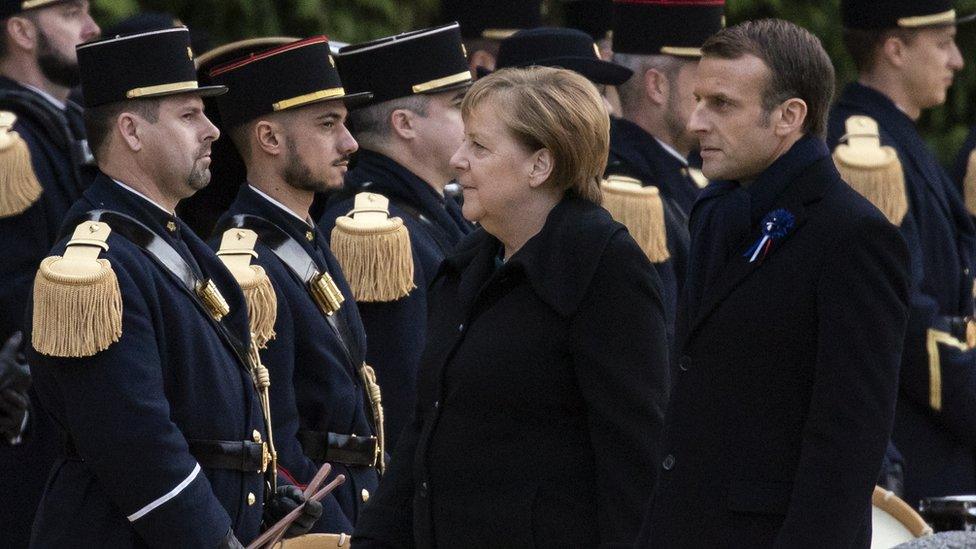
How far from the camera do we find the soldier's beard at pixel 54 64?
6.79 m

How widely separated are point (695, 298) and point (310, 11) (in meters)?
4.27

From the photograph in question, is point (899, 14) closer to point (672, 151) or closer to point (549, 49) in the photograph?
point (672, 151)

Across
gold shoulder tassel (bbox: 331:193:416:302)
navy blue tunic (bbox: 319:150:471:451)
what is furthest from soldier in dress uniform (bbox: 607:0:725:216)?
gold shoulder tassel (bbox: 331:193:416:302)

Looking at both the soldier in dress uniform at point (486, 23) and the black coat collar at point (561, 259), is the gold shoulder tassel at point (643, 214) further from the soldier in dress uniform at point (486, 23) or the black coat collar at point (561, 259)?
the black coat collar at point (561, 259)

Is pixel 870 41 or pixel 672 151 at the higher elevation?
pixel 870 41

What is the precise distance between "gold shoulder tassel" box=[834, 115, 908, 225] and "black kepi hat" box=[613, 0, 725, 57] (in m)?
0.69

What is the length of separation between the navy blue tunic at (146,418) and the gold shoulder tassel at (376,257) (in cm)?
96

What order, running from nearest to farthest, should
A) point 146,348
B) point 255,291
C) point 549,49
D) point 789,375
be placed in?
point 789,375
point 146,348
point 255,291
point 549,49

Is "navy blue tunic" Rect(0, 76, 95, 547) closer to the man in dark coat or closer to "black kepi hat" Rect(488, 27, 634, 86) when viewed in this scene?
"black kepi hat" Rect(488, 27, 634, 86)

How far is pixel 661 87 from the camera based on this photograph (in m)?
7.26

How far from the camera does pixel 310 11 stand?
7953mm

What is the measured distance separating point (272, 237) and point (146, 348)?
3.34 ft

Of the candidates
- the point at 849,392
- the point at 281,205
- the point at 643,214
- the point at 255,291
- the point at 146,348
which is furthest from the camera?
the point at 643,214

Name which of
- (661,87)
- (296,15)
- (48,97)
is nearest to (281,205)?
(48,97)
